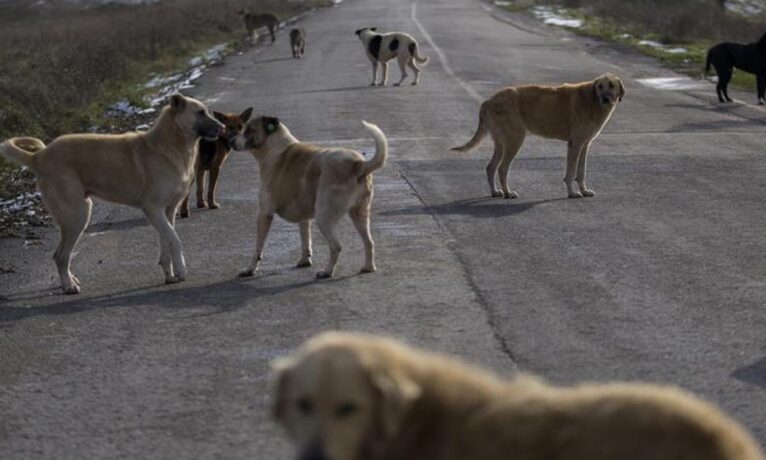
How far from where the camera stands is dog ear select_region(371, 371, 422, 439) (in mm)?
3631

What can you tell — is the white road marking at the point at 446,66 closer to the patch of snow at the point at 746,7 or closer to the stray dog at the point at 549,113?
the stray dog at the point at 549,113

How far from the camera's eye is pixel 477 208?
540 inches

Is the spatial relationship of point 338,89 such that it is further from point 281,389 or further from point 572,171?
point 281,389

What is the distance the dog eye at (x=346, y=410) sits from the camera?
362cm

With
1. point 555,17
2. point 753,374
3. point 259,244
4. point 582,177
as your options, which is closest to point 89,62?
point 582,177

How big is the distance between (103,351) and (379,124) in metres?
13.1

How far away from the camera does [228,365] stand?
316 inches

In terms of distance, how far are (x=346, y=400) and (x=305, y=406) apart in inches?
4.6

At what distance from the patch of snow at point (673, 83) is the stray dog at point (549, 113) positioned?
12428 millimetres

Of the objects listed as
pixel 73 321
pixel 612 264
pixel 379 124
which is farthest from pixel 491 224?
pixel 379 124

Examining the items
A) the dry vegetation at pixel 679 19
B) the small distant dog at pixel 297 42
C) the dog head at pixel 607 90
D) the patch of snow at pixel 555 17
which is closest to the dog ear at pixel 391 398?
the dog head at pixel 607 90

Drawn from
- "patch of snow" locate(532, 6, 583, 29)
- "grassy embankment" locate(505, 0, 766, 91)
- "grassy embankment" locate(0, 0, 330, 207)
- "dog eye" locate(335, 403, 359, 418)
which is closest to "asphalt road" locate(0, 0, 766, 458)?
"dog eye" locate(335, 403, 359, 418)

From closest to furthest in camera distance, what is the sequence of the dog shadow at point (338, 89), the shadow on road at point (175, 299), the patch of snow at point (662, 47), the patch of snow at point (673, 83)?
the shadow on road at point (175, 299), the dog shadow at point (338, 89), the patch of snow at point (673, 83), the patch of snow at point (662, 47)

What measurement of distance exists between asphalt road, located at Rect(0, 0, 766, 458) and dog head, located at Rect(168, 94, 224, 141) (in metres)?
1.03
